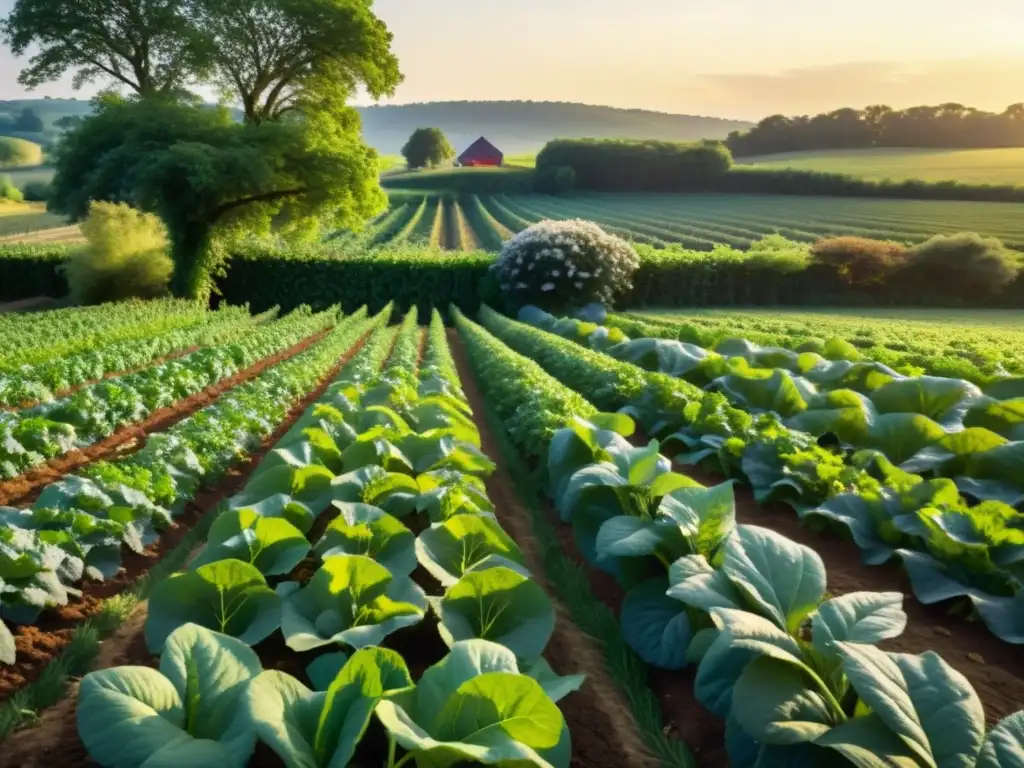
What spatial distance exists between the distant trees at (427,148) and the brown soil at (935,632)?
105 metres

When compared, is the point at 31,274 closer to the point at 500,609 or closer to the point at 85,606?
the point at 85,606

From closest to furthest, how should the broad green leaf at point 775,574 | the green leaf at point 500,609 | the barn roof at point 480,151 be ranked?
the broad green leaf at point 775,574 < the green leaf at point 500,609 < the barn roof at point 480,151

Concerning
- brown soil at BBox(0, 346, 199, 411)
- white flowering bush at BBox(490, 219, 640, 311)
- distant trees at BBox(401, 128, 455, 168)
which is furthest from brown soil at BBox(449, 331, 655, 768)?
distant trees at BBox(401, 128, 455, 168)

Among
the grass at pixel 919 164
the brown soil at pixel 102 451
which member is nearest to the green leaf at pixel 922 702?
the brown soil at pixel 102 451

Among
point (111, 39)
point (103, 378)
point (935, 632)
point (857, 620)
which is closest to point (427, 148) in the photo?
point (111, 39)

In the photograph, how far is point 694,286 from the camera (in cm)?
2888

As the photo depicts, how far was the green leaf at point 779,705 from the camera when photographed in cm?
202

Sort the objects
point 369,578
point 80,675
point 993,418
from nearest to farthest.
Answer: point 369,578, point 80,675, point 993,418

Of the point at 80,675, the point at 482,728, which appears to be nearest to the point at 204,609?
the point at 80,675

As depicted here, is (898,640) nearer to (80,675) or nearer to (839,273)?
(80,675)

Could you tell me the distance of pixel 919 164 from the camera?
66.9 metres

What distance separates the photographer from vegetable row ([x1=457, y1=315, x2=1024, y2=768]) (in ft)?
6.32

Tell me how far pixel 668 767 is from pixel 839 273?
3000 centimetres

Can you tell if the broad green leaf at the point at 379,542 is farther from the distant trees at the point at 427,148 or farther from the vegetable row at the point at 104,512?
the distant trees at the point at 427,148
